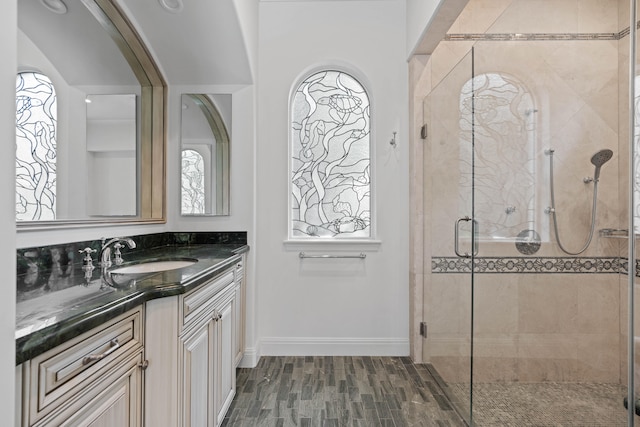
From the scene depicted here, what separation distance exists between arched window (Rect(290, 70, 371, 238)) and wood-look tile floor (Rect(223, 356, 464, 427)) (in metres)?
1.02

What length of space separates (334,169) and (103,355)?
2.34 metres

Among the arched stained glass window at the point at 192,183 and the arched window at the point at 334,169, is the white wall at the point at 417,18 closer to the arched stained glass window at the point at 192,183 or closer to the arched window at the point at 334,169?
the arched window at the point at 334,169

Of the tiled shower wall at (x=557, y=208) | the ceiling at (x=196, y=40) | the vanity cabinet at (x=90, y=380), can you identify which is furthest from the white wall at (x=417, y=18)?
the vanity cabinet at (x=90, y=380)

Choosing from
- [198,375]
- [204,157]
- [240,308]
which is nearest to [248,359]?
[240,308]

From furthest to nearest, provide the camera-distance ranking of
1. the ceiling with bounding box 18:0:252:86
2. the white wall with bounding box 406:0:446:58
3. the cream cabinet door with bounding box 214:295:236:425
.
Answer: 1. the white wall with bounding box 406:0:446:58
2. the cream cabinet door with bounding box 214:295:236:425
3. the ceiling with bounding box 18:0:252:86

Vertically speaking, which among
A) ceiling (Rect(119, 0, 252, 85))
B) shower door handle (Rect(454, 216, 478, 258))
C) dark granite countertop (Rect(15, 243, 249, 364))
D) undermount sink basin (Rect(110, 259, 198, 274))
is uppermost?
ceiling (Rect(119, 0, 252, 85))

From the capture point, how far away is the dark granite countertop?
0.71 meters

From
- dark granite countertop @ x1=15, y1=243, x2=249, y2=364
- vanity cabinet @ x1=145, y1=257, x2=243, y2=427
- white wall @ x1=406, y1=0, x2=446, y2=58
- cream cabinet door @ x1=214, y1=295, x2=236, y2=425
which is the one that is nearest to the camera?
dark granite countertop @ x1=15, y1=243, x2=249, y2=364

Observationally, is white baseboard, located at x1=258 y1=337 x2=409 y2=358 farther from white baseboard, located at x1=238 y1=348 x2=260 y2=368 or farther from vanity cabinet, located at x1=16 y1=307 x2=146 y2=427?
vanity cabinet, located at x1=16 y1=307 x2=146 y2=427

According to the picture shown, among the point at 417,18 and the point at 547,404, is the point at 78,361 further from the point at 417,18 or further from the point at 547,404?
the point at 417,18

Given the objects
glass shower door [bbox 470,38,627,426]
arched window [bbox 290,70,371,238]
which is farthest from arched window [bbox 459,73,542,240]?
arched window [bbox 290,70,371,238]

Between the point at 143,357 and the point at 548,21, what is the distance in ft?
6.97

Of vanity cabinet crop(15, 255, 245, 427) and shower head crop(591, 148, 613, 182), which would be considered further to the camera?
shower head crop(591, 148, 613, 182)

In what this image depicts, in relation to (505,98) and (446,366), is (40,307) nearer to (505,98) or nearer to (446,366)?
(505,98)
